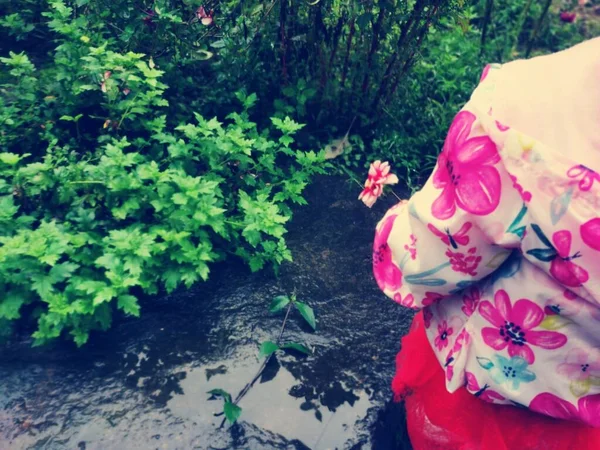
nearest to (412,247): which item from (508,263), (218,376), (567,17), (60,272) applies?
(508,263)

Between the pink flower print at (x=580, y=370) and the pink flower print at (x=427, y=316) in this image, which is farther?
the pink flower print at (x=427, y=316)

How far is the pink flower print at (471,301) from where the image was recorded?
1.47 metres

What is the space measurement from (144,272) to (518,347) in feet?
4.73

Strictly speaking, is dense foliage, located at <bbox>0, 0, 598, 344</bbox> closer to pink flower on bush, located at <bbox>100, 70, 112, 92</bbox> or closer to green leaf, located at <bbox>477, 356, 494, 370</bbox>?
pink flower on bush, located at <bbox>100, 70, 112, 92</bbox>

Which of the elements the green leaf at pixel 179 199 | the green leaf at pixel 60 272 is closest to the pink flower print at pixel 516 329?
the green leaf at pixel 179 199

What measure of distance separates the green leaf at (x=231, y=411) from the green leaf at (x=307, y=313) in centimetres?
52

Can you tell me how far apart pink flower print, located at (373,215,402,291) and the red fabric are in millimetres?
376

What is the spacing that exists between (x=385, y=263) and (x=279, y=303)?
793 millimetres

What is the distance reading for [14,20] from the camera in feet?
10.5

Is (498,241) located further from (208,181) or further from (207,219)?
(208,181)

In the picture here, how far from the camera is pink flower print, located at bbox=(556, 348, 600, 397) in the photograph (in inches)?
50.9

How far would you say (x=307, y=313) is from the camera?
93.4 inches

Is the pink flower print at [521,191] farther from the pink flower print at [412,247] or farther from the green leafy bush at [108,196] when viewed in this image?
the green leafy bush at [108,196]

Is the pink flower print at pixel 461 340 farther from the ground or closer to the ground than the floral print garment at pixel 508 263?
closer to the ground
